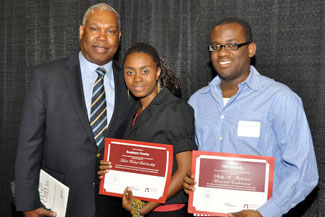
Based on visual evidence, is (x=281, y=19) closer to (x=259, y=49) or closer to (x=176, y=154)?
(x=259, y=49)

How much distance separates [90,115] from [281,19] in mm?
1522

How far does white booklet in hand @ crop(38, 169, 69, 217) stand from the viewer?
1992mm

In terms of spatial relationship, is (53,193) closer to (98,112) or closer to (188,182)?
(98,112)

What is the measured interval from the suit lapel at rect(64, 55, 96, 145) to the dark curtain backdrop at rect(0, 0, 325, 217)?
2.73ft

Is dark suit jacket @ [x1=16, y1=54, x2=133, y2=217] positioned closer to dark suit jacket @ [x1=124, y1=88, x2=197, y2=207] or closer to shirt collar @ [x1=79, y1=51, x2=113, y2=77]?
shirt collar @ [x1=79, y1=51, x2=113, y2=77]

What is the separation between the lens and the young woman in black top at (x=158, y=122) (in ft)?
6.19

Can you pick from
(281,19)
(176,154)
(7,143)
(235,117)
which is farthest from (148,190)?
(7,143)

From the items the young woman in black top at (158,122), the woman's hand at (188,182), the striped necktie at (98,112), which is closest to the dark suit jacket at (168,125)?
the young woman in black top at (158,122)

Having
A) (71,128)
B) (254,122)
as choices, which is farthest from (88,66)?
(254,122)

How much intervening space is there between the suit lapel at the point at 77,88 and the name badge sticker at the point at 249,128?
0.94m

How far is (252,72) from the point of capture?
1980mm

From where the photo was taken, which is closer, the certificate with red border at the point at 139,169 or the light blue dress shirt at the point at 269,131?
the light blue dress shirt at the point at 269,131

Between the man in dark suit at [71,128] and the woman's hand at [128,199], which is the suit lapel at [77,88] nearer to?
the man in dark suit at [71,128]

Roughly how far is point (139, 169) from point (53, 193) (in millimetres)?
616
